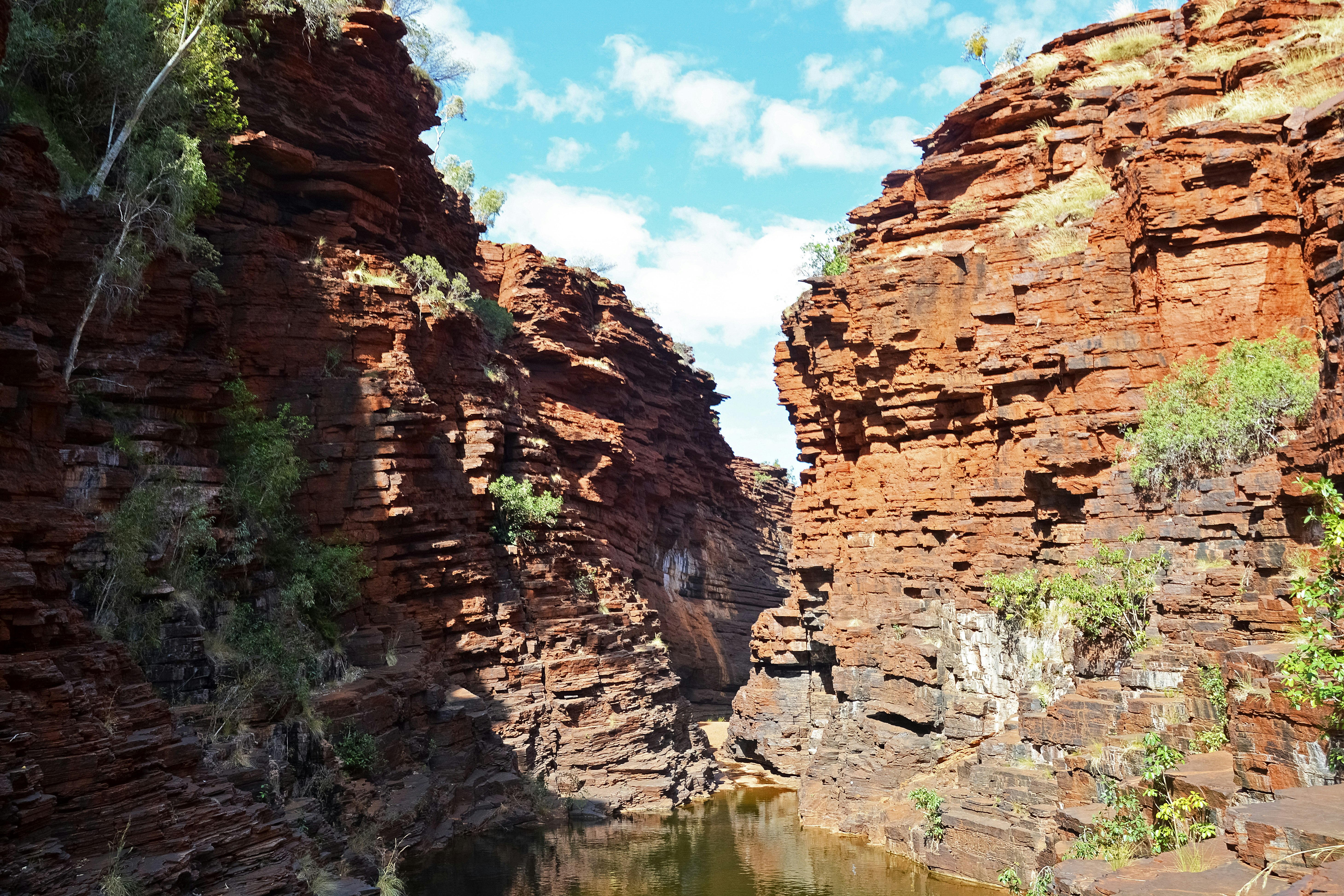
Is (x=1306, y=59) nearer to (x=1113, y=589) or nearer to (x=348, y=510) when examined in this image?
(x=1113, y=589)

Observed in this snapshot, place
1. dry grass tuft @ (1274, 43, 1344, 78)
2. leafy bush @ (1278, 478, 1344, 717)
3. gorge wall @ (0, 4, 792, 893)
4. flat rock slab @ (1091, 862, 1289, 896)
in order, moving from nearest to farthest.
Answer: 1. flat rock slab @ (1091, 862, 1289, 896)
2. leafy bush @ (1278, 478, 1344, 717)
3. gorge wall @ (0, 4, 792, 893)
4. dry grass tuft @ (1274, 43, 1344, 78)

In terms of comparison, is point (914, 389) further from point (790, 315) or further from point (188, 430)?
point (188, 430)

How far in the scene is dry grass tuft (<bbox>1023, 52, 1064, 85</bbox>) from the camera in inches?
984

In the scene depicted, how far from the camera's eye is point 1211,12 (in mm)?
22125

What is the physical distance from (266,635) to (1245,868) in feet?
50.7

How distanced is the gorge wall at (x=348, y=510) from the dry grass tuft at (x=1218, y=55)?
2034 cm

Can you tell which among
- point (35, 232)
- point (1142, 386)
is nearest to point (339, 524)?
point (35, 232)

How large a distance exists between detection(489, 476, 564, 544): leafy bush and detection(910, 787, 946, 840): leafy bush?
1323cm

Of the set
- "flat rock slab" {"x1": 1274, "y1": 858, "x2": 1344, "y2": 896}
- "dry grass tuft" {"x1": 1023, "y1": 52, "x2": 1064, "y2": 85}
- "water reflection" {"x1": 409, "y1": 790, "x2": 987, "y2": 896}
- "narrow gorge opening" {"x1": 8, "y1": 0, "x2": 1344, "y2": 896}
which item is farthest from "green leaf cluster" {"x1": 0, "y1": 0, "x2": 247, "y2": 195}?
"dry grass tuft" {"x1": 1023, "y1": 52, "x2": 1064, "y2": 85}

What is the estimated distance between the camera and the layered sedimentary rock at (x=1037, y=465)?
45.3ft

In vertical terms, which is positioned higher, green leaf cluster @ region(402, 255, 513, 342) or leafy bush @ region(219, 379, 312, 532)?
green leaf cluster @ region(402, 255, 513, 342)

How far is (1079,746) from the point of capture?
15484 mm

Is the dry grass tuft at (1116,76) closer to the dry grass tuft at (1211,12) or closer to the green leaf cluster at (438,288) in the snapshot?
the dry grass tuft at (1211,12)

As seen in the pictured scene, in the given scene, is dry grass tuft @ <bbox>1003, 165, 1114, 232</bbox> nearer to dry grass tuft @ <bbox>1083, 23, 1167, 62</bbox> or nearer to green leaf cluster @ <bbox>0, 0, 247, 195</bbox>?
dry grass tuft @ <bbox>1083, 23, 1167, 62</bbox>
